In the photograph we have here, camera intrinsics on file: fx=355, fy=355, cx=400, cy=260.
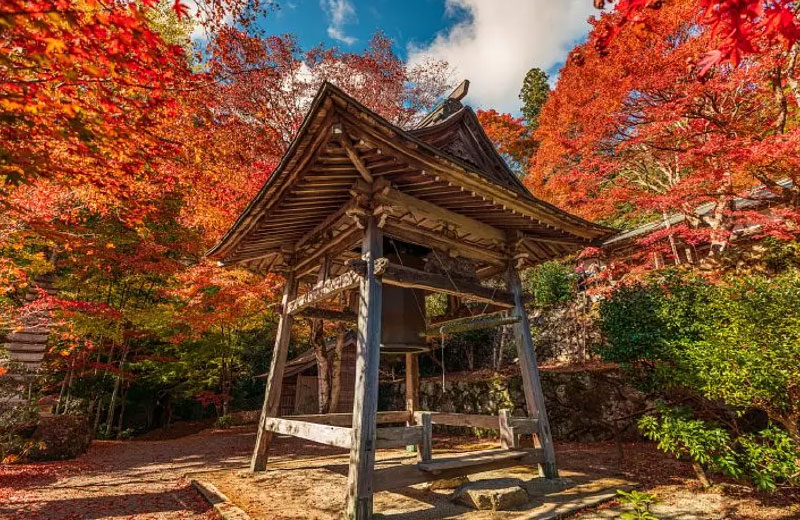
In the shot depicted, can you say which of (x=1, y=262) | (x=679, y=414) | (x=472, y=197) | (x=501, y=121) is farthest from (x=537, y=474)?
(x=501, y=121)

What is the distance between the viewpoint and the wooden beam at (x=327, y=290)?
4848mm

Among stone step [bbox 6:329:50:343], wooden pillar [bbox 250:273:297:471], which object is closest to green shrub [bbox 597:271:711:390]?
wooden pillar [bbox 250:273:297:471]


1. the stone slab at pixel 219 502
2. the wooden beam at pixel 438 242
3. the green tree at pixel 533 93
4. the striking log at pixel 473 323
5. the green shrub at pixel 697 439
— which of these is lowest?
the stone slab at pixel 219 502

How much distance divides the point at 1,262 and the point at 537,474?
43.6 feet

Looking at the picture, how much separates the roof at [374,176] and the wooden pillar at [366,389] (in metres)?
0.55

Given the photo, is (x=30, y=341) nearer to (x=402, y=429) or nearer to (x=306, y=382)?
(x=306, y=382)

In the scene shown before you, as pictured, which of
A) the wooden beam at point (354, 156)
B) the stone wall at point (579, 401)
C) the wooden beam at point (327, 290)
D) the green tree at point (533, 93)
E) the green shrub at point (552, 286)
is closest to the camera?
the wooden beam at point (354, 156)

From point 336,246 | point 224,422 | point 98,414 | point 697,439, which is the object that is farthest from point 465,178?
point 98,414

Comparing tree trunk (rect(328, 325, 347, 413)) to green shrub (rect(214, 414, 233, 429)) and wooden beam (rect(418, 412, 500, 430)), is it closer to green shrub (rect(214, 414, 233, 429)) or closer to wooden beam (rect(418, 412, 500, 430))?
wooden beam (rect(418, 412, 500, 430))

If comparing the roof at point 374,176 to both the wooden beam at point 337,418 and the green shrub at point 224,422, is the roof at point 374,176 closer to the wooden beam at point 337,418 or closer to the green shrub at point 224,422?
the wooden beam at point 337,418

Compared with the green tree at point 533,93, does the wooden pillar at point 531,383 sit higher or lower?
lower

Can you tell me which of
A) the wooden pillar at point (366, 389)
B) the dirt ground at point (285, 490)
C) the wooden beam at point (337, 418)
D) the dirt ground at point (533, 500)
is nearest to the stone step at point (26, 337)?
the dirt ground at point (285, 490)

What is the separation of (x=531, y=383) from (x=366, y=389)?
10.1 ft

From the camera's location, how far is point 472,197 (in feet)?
16.8
